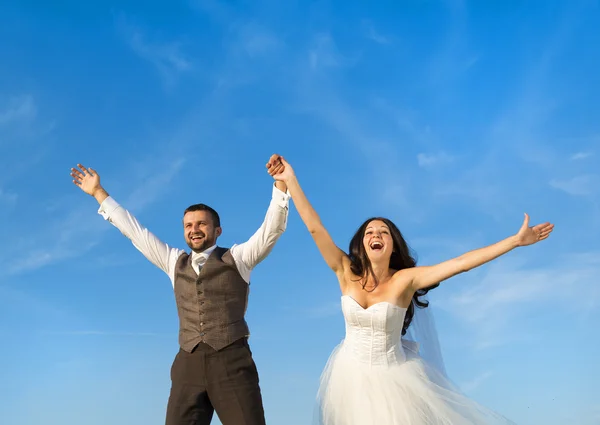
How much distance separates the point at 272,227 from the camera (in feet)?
19.4

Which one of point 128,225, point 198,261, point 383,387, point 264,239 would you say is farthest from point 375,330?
point 128,225

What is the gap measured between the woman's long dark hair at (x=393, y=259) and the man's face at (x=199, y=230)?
1.27 m

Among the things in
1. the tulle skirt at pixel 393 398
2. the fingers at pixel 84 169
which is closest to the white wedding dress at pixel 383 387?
the tulle skirt at pixel 393 398

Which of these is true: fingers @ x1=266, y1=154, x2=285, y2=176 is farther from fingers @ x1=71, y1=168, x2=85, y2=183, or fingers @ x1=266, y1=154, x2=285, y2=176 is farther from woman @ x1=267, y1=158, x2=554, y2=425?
fingers @ x1=71, y1=168, x2=85, y2=183

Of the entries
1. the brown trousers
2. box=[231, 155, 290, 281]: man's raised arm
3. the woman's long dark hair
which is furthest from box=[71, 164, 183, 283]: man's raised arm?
the woman's long dark hair

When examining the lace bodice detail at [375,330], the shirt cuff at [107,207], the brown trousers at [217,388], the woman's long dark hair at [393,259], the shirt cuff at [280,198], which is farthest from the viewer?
the shirt cuff at [107,207]

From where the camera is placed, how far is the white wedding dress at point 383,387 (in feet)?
19.1

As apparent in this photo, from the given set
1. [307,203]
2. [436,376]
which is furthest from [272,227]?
[436,376]

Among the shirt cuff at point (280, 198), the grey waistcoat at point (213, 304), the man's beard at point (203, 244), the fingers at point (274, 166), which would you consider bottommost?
the grey waistcoat at point (213, 304)

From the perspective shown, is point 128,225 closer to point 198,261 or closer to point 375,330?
point 198,261

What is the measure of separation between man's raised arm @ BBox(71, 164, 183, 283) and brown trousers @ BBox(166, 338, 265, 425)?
931 mm

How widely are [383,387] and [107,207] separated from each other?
10.1ft

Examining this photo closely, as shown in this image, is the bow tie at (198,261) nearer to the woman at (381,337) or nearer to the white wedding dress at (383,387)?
the woman at (381,337)

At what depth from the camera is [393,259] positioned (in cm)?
645
